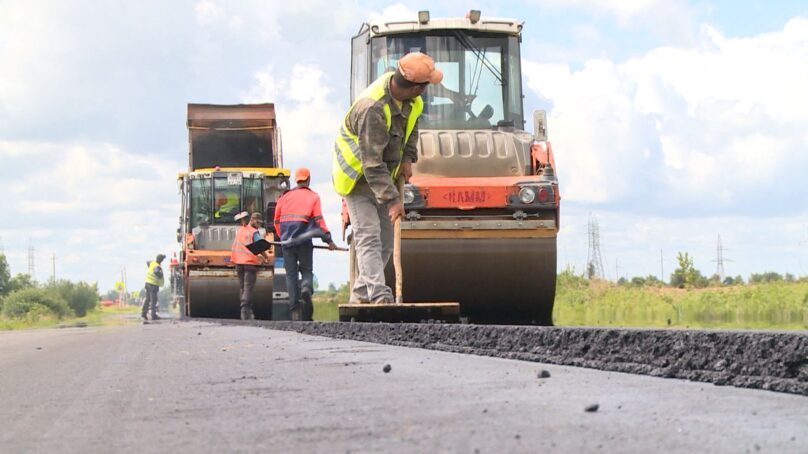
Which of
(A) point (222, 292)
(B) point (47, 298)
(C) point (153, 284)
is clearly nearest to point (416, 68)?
(A) point (222, 292)

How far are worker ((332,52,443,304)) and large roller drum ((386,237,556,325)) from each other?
1116mm

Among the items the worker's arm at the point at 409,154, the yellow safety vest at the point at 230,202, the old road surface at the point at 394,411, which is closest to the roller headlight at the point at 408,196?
the worker's arm at the point at 409,154

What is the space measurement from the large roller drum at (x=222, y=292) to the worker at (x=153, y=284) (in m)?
7.33

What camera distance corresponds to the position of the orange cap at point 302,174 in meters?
14.5

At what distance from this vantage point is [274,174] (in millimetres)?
22422

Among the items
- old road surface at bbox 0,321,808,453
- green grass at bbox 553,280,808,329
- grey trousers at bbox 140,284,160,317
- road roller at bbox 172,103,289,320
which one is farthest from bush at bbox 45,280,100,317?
old road surface at bbox 0,321,808,453

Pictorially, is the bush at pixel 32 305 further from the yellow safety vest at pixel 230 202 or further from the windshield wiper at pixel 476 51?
the windshield wiper at pixel 476 51

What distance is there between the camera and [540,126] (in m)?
12.1

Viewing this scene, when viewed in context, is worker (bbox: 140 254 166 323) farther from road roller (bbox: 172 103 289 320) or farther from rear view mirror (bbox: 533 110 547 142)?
rear view mirror (bbox: 533 110 547 142)

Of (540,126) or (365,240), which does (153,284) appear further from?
(365,240)

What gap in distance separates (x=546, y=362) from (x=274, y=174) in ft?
57.9

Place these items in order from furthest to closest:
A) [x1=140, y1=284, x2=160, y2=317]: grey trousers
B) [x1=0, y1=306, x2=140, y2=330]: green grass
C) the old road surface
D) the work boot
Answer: [x1=0, y1=306, x2=140, y2=330]: green grass, [x1=140, y1=284, x2=160, y2=317]: grey trousers, the work boot, the old road surface

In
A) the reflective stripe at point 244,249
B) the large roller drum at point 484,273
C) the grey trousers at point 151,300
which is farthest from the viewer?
the grey trousers at point 151,300

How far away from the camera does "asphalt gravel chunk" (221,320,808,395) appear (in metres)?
4.33
